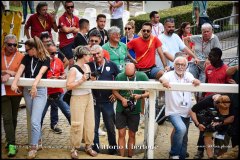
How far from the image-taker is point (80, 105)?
6301 millimetres

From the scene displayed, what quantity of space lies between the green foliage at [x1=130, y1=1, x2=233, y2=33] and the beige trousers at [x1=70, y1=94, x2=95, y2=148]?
35.6ft

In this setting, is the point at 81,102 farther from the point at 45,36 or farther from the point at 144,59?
the point at 144,59

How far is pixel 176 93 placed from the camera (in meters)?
6.77

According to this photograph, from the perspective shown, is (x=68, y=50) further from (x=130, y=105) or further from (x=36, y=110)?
(x=36, y=110)

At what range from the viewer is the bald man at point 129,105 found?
686cm

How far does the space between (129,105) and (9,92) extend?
1770 millimetres

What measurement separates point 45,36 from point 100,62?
123cm

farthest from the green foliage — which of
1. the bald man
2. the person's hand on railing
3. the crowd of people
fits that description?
the person's hand on railing

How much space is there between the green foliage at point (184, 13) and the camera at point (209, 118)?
10.4 metres

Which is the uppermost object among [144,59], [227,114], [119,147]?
[144,59]

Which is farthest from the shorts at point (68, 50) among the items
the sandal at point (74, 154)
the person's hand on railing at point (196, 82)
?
the person's hand on railing at point (196, 82)

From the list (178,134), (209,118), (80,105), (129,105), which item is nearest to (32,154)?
(80,105)

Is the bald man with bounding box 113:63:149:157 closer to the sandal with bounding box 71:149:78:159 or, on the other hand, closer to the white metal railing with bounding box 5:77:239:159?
the white metal railing with bounding box 5:77:239:159

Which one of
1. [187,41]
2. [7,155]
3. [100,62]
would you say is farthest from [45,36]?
[187,41]
